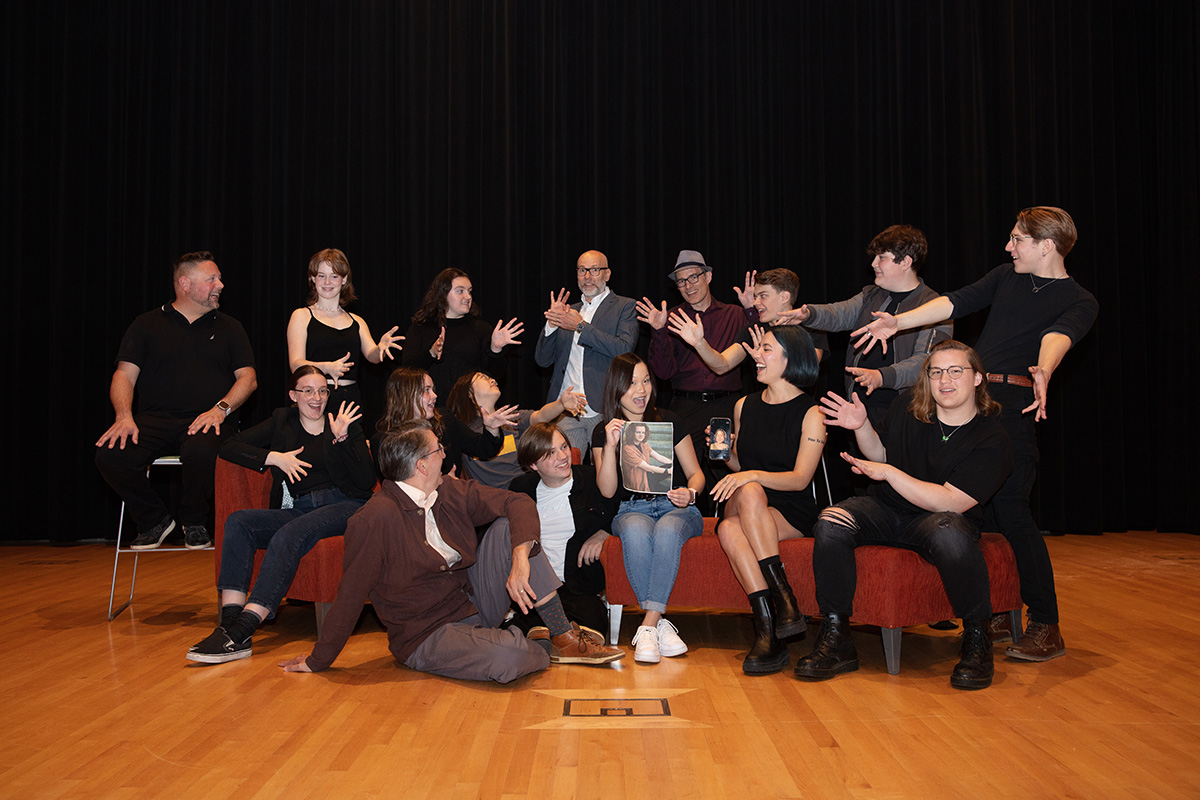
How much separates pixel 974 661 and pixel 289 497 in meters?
Result: 2.81

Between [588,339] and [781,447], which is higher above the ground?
[588,339]

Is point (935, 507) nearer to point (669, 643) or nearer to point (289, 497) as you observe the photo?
point (669, 643)

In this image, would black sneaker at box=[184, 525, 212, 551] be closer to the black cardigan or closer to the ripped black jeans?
the black cardigan

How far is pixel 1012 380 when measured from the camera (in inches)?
133

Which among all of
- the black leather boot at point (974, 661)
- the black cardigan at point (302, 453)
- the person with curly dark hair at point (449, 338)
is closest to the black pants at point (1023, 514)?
the black leather boot at point (974, 661)

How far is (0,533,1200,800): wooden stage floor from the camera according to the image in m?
2.15

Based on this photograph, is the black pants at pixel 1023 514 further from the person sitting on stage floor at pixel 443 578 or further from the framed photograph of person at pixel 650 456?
the person sitting on stage floor at pixel 443 578

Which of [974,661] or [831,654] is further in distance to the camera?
[831,654]

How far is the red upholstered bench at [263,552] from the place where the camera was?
361 cm

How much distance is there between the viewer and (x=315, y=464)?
12.7 feet

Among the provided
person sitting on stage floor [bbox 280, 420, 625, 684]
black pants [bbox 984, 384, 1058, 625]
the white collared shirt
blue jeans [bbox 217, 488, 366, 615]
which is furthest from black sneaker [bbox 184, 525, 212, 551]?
black pants [bbox 984, 384, 1058, 625]

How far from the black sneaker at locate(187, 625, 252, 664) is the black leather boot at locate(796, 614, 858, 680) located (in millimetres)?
2084

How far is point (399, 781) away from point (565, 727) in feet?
1.83

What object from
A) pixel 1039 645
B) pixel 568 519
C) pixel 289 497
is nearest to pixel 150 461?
pixel 289 497
